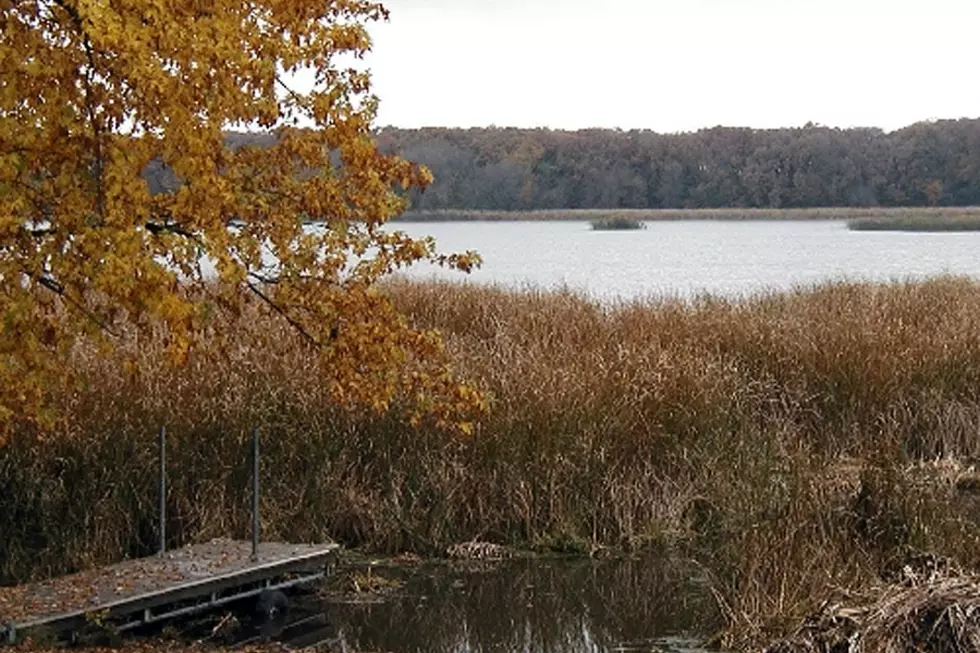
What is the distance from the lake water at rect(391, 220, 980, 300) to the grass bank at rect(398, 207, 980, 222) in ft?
3.18

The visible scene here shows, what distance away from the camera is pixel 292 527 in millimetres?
11375

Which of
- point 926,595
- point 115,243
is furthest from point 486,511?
point 115,243

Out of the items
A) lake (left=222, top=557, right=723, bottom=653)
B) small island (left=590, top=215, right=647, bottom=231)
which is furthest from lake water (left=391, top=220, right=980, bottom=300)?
lake (left=222, top=557, right=723, bottom=653)

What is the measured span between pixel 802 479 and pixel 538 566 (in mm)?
2029

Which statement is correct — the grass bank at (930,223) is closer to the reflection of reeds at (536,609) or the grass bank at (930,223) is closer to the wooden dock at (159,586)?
the reflection of reeds at (536,609)

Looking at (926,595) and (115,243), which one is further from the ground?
(115,243)

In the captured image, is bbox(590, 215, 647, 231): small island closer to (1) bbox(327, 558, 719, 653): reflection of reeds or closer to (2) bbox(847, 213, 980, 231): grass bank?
(2) bbox(847, 213, 980, 231): grass bank

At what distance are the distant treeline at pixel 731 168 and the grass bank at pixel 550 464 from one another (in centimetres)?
5065

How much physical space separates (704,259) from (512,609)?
113ft

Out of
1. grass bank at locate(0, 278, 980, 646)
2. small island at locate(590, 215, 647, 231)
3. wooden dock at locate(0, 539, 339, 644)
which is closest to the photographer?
wooden dock at locate(0, 539, 339, 644)

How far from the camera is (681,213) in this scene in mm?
71250

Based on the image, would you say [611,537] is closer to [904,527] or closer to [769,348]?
[904,527]

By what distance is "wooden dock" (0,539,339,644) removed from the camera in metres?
8.75

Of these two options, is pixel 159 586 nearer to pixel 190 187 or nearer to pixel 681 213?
pixel 190 187
